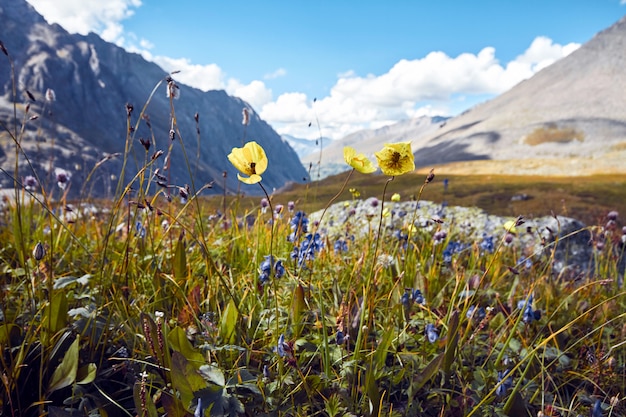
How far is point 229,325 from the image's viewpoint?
7.34ft

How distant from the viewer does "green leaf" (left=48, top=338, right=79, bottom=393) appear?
1939 millimetres

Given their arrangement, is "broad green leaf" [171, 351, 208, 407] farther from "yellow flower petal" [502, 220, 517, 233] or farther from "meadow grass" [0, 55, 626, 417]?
"yellow flower petal" [502, 220, 517, 233]

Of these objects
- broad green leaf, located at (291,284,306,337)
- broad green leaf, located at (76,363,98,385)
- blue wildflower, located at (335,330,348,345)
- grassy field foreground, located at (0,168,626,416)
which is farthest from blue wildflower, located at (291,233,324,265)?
broad green leaf, located at (76,363,98,385)

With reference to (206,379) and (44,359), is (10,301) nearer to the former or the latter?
(44,359)

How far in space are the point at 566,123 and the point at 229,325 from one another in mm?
158331

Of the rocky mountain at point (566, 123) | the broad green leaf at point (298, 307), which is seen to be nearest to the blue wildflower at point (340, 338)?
the broad green leaf at point (298, 307)

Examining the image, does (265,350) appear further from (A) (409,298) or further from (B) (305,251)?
(A) (409,298)

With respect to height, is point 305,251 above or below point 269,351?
above

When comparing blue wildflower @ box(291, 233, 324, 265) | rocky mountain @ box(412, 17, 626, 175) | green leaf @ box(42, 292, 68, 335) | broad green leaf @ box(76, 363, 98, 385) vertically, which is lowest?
broad green leaf @ box(76, 363, 98, 385)

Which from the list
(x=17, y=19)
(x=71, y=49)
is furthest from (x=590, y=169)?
(x=17, y=19)

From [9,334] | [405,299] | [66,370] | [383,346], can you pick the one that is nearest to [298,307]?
[383,346]

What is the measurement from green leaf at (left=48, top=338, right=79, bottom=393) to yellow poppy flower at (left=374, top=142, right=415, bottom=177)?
5.50 ft

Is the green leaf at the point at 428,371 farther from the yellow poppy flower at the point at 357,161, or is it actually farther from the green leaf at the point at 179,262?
the green leaf at the point at 179,262

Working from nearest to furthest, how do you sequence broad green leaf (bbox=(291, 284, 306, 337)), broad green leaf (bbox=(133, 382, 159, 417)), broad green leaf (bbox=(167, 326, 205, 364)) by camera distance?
broad green leaf (bbox=(133, 382, 159, 417))
broad green leaf (bbox=(167, 326, 205, 364))
broad green leaf (bbox=(291, 284, 306, 337))
